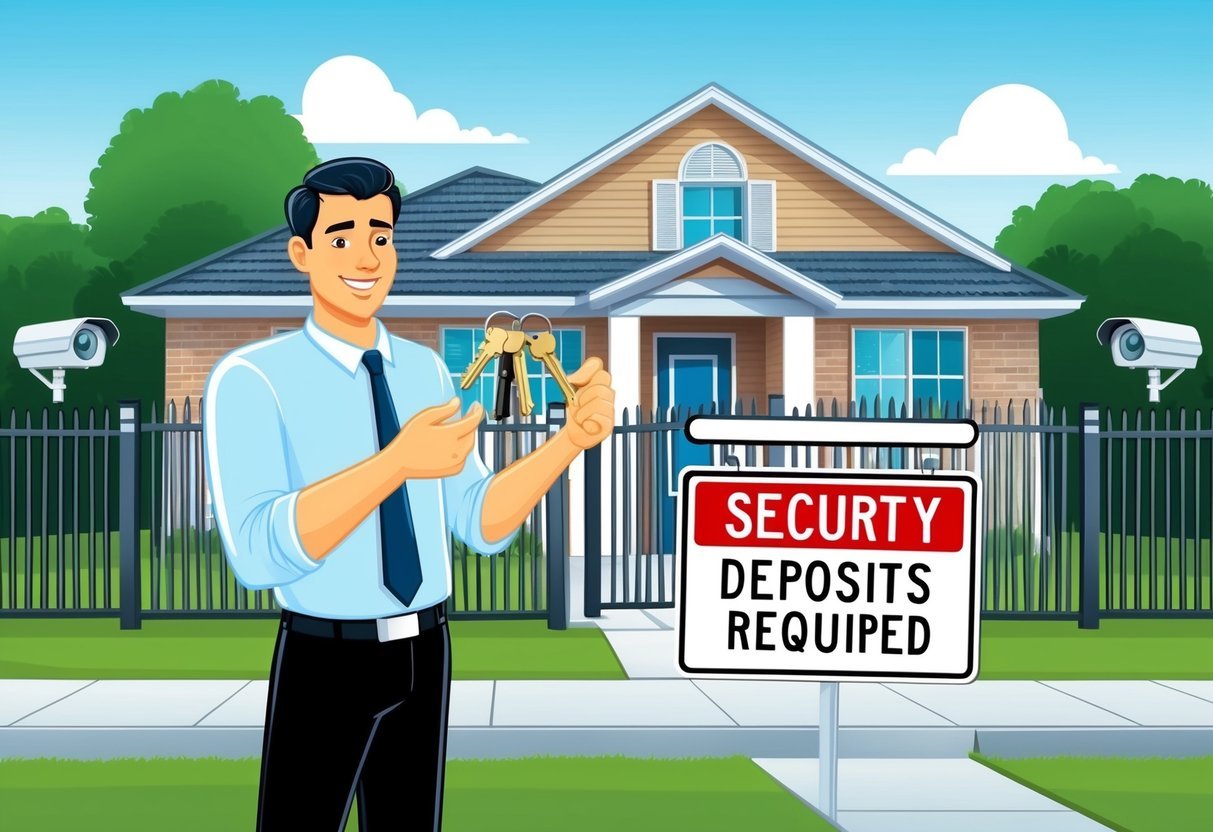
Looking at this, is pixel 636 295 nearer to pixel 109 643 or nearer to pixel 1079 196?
pixel 109 643

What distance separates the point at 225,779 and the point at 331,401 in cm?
449

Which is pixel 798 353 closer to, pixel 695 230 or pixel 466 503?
pixel 695 230

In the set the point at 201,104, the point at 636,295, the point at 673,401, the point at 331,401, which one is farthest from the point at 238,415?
the point at 201,104

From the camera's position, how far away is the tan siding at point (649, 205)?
21.3m

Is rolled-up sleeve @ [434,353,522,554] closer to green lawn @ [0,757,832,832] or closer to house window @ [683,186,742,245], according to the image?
green lawn @ [0,757,832,832]

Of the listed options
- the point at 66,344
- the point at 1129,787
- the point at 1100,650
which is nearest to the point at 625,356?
the point at 1100,650

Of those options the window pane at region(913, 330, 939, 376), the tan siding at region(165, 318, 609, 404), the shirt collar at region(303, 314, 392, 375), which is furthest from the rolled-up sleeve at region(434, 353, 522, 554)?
the window pane at region(913, 330, 939, 376)

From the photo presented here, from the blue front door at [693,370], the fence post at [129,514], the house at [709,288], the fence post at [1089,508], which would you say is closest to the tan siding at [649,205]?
the house at [709,288]

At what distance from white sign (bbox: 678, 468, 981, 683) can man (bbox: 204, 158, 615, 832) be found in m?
0.56

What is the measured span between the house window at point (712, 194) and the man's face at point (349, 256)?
17592 millimetres

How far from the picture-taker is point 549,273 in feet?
68.4

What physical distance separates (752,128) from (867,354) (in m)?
3.75

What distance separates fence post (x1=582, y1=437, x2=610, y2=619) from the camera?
13.1 meters

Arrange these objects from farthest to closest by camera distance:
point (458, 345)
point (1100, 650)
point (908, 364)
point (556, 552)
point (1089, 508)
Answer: point (908, 364) → point (458, 345) → point (1089, 508) → point (556, 552) → point (1100, 650)
